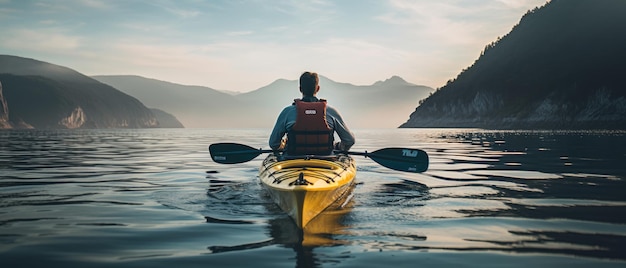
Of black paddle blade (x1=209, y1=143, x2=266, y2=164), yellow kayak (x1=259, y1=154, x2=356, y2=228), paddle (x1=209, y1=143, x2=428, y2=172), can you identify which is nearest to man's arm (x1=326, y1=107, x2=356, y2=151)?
paddle (x1=209, y1=143, x2=428, y2=172)

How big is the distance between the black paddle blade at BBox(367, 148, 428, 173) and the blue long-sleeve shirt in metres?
1.01

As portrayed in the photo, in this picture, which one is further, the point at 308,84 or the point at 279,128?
the point at 279,128

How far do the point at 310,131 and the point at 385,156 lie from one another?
2.57 meters

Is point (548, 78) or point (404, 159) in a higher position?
point (548, 78)

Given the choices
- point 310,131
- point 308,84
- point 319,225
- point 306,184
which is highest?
point 308,84

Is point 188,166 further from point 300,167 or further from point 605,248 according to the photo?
point 605,248

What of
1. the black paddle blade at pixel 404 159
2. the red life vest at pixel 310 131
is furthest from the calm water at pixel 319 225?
the red life vest at pixel 310 131

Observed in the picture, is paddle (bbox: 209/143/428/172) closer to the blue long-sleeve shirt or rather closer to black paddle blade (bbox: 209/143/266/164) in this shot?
black paddle blade (bbox: 209/143/266/164)

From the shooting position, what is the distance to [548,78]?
136 metres

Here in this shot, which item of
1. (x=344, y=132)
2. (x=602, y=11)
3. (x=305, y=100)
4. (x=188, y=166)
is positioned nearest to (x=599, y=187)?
(x=344, y=132)

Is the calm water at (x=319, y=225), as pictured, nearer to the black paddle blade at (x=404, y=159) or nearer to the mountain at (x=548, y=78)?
the black paddle blade at (x=404, y=159)

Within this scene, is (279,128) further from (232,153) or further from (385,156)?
(385,156)

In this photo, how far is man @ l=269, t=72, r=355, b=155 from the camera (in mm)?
8711

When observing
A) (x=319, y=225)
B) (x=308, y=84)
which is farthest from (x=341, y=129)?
(x=319, y=225)
